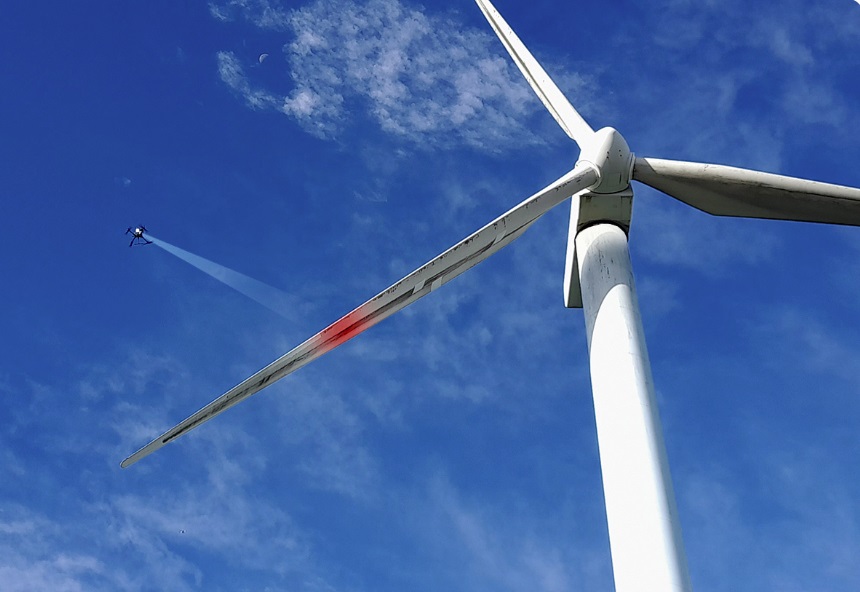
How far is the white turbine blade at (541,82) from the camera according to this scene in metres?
26.7

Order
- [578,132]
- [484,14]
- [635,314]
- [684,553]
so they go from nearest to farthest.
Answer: [684,553] → [635,314] → [578,132] → [484,14]

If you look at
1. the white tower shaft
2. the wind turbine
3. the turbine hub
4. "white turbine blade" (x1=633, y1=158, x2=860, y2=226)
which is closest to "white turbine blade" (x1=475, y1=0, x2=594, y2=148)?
the wind turbine

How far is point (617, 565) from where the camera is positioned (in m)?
17.5

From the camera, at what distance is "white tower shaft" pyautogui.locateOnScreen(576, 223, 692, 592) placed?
55.7 ft

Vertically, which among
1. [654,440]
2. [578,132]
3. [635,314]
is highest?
[578,132]

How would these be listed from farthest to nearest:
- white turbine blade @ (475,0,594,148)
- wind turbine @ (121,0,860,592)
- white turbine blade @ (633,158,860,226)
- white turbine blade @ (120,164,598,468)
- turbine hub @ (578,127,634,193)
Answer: white turbine blade @ (475,0,594,148), turbine hub @ (578,127,634,193), white turbine blade @ (633,158,860,226), white turbine blade @ (120,164,598,468), wind turbine @ (121,0,860,592)

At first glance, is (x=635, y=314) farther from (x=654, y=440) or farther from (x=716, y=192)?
(x=716, y=192)

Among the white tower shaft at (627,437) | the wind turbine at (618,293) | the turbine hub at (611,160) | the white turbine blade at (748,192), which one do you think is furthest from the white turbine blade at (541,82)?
the white tower shaft at (627,437)

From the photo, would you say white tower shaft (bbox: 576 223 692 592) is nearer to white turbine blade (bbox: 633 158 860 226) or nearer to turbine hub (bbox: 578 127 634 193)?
turbine hub (bbox: 578 127 634 193)

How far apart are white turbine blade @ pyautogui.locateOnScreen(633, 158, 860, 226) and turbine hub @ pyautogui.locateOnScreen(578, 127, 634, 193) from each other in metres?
0.50

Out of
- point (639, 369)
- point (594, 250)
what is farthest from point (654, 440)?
point (594, 250)

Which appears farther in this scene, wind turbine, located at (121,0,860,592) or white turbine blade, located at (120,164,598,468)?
white turbine blade, located at (120,164,598,468)

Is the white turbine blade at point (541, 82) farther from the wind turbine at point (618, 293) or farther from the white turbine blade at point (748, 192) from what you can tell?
the white turbine blade at point (748, 192)

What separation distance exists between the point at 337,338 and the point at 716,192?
10.8 metres
